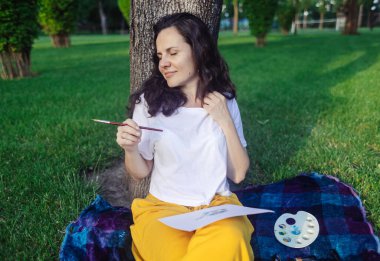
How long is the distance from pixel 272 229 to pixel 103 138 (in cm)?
231

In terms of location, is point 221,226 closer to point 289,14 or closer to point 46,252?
point 46,252

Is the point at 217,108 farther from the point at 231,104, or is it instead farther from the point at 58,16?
the point at 58,16

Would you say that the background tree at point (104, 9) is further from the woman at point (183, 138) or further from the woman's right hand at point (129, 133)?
the woman's right hand at point (129, 133)

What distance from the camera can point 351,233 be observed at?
2.28 metres

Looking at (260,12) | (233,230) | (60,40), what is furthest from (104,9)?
(233,230)

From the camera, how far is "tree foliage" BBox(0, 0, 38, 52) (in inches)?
289

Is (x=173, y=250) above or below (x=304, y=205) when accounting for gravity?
above

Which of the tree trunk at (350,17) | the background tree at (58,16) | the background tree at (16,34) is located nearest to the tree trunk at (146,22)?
the background tree at (16,34)

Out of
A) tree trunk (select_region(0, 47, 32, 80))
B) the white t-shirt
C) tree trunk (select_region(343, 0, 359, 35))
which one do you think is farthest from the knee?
tree trunk (select_region(343, 0, 359, 35))

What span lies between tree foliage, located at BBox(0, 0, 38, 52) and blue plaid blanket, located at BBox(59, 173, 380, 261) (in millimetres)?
6495

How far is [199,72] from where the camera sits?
7.22 feet

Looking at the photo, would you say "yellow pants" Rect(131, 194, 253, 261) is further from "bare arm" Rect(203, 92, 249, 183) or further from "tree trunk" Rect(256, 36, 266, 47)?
"tree trunk" Rect(256, 36, 266, 47)

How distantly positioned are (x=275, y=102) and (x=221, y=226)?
428 cm

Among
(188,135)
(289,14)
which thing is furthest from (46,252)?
(289,14)
